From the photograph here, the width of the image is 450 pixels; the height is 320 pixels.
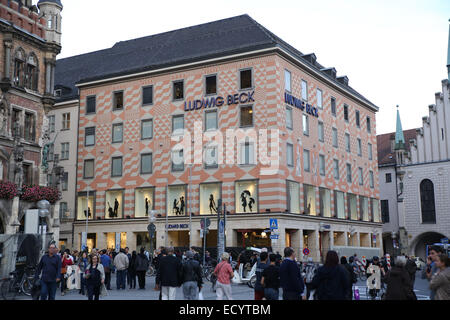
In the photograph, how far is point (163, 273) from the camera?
15477 mm

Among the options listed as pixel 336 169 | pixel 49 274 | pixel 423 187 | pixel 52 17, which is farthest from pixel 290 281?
pixel 423 187

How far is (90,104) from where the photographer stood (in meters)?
53.6

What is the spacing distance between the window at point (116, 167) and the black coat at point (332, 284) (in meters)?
41.4

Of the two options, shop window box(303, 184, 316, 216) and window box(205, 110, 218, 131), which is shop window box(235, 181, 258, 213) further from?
window box(205, 110, 218, 131)

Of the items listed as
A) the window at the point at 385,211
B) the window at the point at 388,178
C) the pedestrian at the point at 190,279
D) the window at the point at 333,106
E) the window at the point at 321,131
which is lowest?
the pedestrian at the point at 190,279

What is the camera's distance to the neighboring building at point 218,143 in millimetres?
44719

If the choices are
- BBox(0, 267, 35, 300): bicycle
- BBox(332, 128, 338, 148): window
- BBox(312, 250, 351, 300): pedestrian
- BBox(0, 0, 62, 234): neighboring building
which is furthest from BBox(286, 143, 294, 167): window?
BBox(312, 250, 351, 300): pedestrian

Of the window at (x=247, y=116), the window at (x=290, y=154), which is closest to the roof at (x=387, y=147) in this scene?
the window at (x=290, y=154)

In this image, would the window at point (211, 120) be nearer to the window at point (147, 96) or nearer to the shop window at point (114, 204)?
the window at point (147, 96)

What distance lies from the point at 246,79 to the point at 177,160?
28.9ft

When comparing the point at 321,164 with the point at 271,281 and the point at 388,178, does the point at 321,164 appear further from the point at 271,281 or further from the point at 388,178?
the point at 271,281
